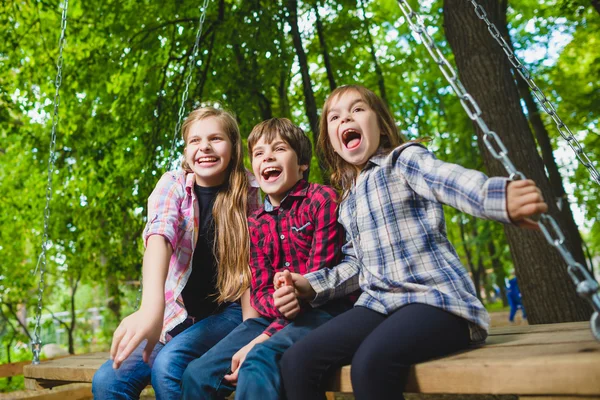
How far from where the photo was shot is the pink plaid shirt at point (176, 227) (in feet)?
7.95

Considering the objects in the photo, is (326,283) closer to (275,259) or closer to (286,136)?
(275,259)

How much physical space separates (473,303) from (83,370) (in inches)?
74.7

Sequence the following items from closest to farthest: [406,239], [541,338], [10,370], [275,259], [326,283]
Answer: [541,338] → [406,239] → [326,283] → [275,259] → [10,370]

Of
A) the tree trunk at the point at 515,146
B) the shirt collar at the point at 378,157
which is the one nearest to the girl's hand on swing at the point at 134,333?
the shirt collar at the point at 378,157

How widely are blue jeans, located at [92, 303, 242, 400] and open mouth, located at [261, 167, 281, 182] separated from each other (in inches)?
26.1

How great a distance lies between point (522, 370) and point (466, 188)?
0.53 m

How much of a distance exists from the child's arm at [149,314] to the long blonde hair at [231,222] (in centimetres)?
33

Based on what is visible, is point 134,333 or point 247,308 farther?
point 247,308

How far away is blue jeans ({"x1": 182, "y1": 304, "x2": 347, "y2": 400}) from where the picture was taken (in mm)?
1880

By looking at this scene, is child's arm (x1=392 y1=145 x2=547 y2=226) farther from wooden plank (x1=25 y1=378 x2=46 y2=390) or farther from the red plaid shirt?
wooden plank (x1=25 y1=378 x2=46 y2=390)

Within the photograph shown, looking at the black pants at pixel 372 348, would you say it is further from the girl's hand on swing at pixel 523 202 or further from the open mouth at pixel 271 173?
the open mouth at pixel 271 173

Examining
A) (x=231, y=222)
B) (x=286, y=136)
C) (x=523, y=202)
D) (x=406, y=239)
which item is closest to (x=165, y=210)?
(x=231, y=222)

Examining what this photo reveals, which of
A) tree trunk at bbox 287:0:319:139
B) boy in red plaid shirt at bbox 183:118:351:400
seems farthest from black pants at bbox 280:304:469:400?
tree trunk at bbox 287:0:319:139

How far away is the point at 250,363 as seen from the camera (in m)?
1.94
